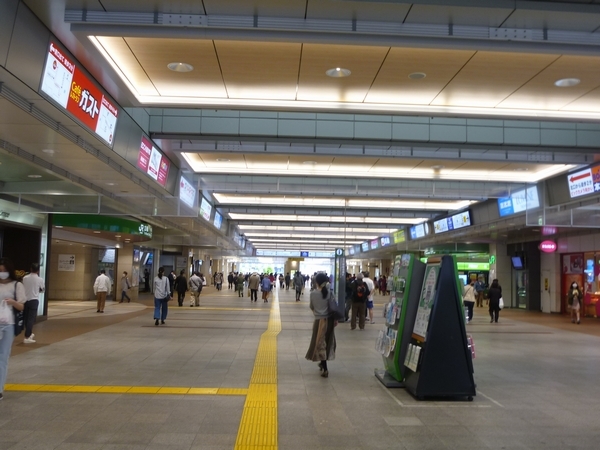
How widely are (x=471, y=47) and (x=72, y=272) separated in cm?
2316

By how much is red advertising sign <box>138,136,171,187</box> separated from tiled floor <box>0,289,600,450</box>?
3861 millimetres

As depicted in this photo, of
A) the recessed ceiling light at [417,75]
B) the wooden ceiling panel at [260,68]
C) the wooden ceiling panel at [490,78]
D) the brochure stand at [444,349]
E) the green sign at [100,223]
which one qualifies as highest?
the wooden ceiling panel at [260,68]

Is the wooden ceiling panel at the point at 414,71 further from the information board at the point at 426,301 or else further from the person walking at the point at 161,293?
the person walking at the point at 161,293

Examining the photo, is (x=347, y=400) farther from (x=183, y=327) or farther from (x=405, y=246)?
(x=405, y=246)

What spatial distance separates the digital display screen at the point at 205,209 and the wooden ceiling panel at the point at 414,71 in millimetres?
11830

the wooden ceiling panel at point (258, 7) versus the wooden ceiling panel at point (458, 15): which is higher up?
the wooden ceiling panel at point (258, 7)

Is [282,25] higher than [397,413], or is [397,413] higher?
[282,25]

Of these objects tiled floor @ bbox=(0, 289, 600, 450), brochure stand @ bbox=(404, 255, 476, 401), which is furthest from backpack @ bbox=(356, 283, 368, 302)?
brochure stand @ bbox=(404, 255, 476, 401)

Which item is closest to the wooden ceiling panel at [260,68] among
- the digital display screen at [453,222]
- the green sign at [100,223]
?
the green sign at [100,223]

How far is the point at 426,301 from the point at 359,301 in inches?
352

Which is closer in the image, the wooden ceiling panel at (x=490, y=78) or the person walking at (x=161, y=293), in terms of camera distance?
the wooden ceiling panel at (x=490, y=78)

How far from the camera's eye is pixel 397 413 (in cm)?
637

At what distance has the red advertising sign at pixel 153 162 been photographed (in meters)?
11.9

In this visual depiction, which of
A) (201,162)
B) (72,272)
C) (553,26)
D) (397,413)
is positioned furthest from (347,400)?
(72,272)
